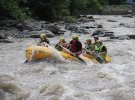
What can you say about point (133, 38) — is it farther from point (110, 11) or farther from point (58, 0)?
point (110, 11)

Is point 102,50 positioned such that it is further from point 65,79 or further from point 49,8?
point 49,8

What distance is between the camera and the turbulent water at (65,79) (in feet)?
34.3

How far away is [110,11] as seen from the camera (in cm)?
7662

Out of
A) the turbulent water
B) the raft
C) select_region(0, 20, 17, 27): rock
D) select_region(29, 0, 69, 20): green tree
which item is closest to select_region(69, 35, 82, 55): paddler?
the raft

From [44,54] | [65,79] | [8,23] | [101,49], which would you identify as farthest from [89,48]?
[8,23]

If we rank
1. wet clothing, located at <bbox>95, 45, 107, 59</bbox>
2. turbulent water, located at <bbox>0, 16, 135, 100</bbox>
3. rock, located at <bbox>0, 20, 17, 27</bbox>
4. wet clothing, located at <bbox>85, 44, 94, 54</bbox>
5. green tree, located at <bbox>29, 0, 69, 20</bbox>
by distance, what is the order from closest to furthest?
1. turbulent water, located at <bbox>0, 16, 135, 100</bbox>
2. wet clothing, located at <bbox>95, 45, 107, 59</bbox>
3. wet clothing, located at <bbox>85, 44, 94, 54</bbox>
4. rock, located at <bbox>0, 20, 17, 27</bbox>
5. green tree, located at <bbox>29, 0, 69, 20</bbox>

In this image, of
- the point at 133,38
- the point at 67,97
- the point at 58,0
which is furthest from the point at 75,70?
the point at 58,0

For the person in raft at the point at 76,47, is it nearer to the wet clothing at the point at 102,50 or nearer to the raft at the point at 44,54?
the raft at the point at 44,54

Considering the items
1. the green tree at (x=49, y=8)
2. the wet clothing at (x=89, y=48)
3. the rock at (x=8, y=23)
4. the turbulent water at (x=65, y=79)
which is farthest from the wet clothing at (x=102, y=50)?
the green tree at (x=49, y=8)

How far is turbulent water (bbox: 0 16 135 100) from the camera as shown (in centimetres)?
1045

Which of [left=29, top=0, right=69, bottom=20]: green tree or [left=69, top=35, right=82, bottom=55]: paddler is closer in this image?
[left=69, top=35, right=82, bottom=55]: paddler

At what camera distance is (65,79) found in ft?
41.0

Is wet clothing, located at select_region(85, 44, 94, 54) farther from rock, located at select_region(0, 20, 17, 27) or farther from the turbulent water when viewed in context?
rock, located at select_region(0, 20, 17, 27)

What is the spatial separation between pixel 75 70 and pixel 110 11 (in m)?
63.9
